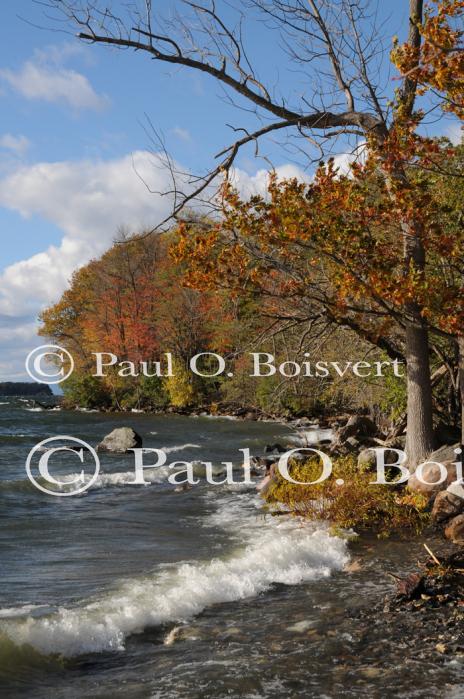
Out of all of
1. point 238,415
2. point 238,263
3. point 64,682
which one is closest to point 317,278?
point 238,263

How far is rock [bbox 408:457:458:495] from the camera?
11336mm

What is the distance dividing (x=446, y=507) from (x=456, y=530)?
31.8 inches

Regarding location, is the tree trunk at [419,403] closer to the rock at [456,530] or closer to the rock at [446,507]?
the rock at [446,507]

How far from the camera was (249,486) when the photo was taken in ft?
52.1

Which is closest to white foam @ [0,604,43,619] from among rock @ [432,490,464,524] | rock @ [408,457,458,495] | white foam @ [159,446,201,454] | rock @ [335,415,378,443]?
rock @ [432,490,464,524]

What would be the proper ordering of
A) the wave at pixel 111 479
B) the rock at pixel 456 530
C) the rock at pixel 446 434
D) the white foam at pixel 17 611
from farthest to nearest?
1. the wave at pixel 111 479
2. the rock at pixel 446 434
3. the rock at pixel 456 530
4. the white foam at pixel 17 611

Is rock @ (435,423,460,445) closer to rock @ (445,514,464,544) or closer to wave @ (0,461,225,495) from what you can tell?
rock @ (445,514,464,544)

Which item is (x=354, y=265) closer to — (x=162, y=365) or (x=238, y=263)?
(x=238, y=263)

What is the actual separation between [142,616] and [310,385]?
21014mm

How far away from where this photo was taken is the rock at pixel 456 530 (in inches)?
373

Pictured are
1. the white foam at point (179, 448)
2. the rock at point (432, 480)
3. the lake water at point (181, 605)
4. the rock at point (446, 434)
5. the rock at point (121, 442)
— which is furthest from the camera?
the white foam at point (179, 448)

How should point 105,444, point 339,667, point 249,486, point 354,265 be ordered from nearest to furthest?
point 339,667 < point 354,265 < point 249,486 < point 105,444

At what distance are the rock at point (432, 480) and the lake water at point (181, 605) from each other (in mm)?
2125

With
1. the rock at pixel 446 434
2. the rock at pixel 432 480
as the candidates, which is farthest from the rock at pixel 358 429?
the rock at pixel 432 480
